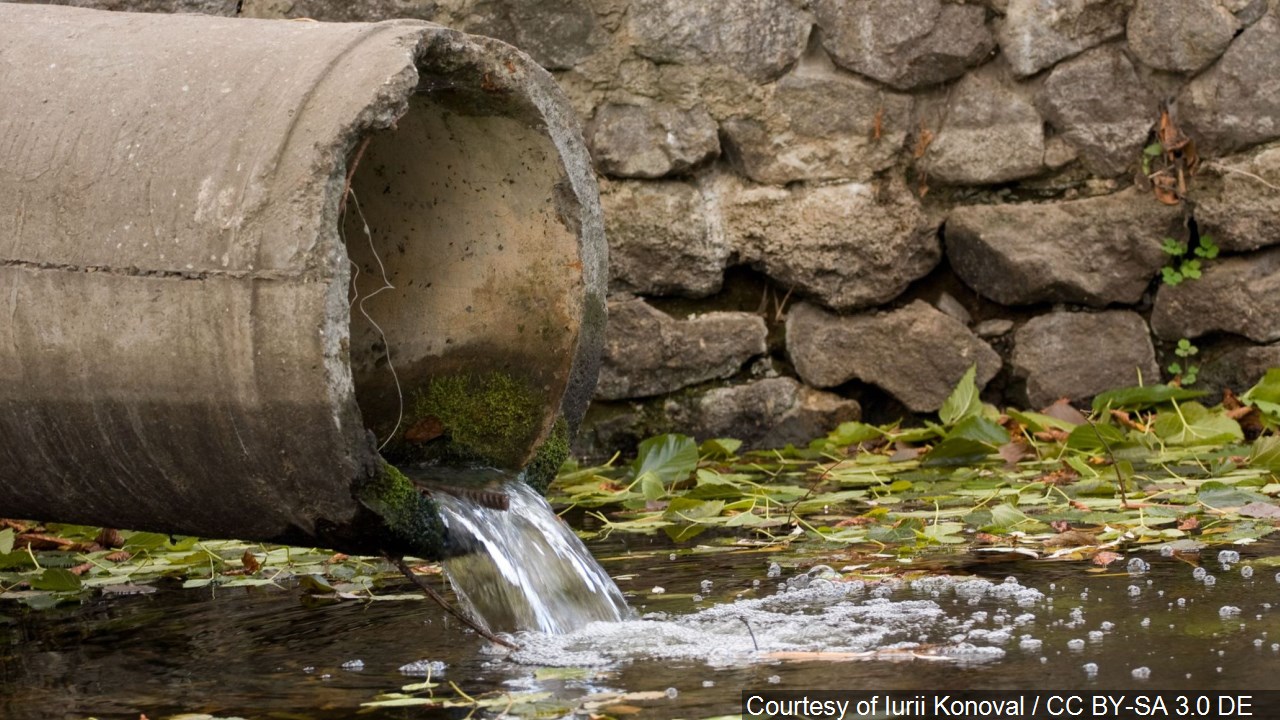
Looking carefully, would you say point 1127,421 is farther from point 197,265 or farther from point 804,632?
point 197,265

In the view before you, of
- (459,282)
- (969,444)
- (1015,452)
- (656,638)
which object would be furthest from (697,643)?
(1015,452)

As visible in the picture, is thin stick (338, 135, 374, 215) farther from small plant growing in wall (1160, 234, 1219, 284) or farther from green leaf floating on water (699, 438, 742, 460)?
small plant growing in wall (1160, 234, 1219, 284)

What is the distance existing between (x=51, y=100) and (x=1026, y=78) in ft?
9.65

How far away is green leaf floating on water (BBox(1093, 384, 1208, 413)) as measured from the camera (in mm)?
4262

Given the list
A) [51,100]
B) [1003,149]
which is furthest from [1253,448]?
[51,100]

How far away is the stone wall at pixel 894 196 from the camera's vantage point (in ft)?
14.6

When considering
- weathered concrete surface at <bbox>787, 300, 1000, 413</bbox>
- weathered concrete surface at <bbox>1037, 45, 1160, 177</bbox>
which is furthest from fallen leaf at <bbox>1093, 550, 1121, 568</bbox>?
weathered concrete surface at <bbox>1037, 45, 1160, 177</bbox>

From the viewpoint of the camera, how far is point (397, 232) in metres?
3.04

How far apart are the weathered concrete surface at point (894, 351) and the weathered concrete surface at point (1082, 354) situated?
0.38ft

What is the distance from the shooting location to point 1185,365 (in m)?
4.57

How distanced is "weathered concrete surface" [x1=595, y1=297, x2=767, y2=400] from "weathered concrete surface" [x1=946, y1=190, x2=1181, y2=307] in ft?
2.35

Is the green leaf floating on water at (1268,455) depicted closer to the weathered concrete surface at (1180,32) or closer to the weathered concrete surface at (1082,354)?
the weathered concrete surface at (1082,354)

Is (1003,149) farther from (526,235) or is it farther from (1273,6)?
(526,235)

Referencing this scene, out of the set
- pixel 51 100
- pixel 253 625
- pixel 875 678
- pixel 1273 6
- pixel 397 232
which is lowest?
pixel 253 625
